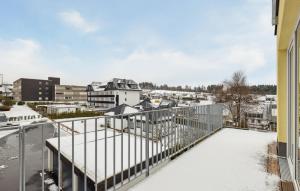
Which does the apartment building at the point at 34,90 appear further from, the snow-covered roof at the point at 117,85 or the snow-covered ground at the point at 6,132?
the snow-covered ground at the point at 6,132

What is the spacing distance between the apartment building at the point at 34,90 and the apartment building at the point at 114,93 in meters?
19.8

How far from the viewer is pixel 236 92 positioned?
1834cm

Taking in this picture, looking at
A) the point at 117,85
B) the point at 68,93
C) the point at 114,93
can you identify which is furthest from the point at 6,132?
the point at 68,93

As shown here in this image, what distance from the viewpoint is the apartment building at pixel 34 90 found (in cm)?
5428

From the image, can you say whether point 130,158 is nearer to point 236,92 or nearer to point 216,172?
point 216,172

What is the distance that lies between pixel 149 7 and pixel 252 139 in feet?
28.5

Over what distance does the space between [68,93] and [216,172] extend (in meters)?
59.3

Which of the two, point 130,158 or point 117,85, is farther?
point 117,85

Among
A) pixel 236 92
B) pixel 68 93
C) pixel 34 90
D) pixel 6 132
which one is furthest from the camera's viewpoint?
pixel 68 93

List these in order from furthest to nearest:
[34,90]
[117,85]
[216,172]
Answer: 1. [34,90]
2. [117,85]
3. [216,172]

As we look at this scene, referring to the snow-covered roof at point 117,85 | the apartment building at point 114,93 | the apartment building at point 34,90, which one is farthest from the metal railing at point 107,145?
the apartment building at point 34,90

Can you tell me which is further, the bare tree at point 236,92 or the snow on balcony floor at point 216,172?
the bare tree at point 236,92

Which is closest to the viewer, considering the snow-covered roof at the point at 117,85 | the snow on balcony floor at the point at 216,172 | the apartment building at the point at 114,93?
the snow on balcony floor at the point at 216,172

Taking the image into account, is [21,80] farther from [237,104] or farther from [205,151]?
[205,151]
